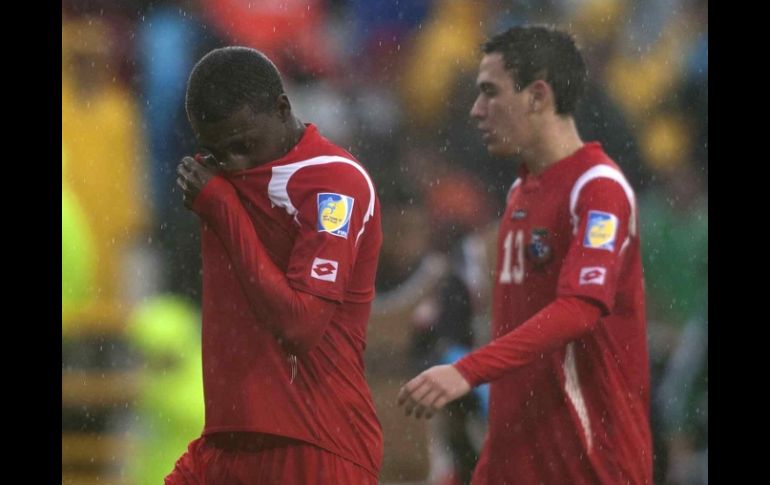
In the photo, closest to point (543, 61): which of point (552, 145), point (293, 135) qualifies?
point (552, 145)

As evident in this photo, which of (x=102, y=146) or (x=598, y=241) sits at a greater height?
(x=102, y=146)

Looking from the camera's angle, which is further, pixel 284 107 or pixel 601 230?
pixel 601 230

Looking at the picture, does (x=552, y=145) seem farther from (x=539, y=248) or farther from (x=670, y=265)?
(x=670, y=265)

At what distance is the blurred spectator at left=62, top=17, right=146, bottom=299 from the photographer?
5.01 metres

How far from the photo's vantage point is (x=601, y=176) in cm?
273

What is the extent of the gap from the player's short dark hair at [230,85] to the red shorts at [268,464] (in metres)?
0.61

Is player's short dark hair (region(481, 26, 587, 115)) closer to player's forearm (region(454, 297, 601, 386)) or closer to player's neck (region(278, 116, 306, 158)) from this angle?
player's forearm (region(454, 297, 601, 386))

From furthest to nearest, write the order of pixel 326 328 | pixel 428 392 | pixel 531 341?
1. pixel 531 341
2. pixel 428 392
3. pixel 326 328

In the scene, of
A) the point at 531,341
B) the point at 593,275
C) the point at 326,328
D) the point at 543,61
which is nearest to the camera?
the point at 326,328

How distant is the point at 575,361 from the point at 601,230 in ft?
1.07

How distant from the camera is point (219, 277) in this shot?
2.21 m
